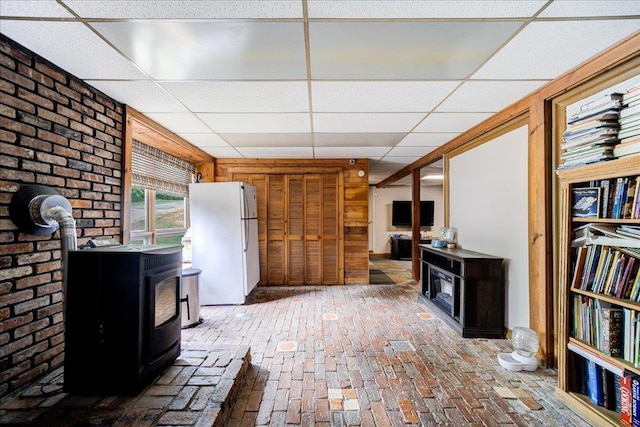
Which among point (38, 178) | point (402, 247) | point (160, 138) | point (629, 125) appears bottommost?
point (402, 247)

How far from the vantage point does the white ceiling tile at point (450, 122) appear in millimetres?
2945

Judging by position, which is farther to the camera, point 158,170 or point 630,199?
point 158,170

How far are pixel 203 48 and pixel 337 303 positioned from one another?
11.3ft

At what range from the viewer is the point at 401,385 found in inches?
84.4

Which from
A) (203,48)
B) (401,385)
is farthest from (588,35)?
(401,385)

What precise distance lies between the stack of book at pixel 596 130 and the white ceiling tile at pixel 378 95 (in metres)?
0.86

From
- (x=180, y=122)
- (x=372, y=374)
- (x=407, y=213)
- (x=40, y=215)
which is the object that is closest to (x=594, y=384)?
(x=372, y=374)

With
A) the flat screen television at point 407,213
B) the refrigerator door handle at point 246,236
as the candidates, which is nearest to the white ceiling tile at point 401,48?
the refrigerator door handle at point 246,236

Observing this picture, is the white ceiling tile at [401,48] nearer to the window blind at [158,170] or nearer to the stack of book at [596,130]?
the stack of book at [596,130]

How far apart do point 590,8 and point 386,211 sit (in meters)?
7.84

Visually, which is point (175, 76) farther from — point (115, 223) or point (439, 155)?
point (439, 155)

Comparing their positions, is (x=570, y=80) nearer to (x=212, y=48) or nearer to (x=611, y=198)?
(x=611, y=198)

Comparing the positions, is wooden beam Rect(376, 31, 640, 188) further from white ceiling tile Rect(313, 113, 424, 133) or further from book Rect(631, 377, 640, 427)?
book Rect(631, 377, 640, 427)

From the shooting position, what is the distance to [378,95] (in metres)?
2.45
